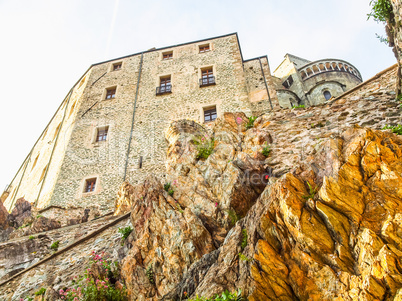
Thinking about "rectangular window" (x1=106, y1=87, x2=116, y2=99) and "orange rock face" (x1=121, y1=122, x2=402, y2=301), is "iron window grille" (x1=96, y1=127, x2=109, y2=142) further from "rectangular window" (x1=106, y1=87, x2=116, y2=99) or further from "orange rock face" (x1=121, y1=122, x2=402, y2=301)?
"orange rock face" (x1=121, y1=122, x2=402, y2=301)

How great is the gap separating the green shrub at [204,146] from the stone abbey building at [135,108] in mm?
4300

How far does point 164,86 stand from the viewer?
19.0 m

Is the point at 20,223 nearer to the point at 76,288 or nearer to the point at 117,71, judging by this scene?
the point at 76,288

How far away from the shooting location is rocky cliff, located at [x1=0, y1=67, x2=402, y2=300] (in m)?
4.32

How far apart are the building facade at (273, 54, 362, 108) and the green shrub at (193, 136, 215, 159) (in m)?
14.1

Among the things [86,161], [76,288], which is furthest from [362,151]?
[86,161]

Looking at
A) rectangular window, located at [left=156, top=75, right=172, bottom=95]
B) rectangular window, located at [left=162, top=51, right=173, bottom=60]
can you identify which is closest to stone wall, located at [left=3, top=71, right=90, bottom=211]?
rectangular window, located at [left=156, top=75, right=172, bottom=95]

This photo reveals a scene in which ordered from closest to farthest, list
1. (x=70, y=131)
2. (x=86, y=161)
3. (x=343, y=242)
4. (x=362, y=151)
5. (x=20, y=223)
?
(x=343, y=242) → (x=362, y=151) → (x=20, y=223) → (x=86, y=161) → (x=70, y=131)

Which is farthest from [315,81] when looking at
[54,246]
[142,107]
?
[54,246]

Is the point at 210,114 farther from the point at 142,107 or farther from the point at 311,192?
the point at 311,192

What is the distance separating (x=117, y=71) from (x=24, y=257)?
14.6 metres

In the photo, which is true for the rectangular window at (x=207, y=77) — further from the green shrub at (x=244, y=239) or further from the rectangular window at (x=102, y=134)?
the green shrub at (x=244, y=239)

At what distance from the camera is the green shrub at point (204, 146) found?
9.84 metres

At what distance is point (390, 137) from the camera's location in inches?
220
